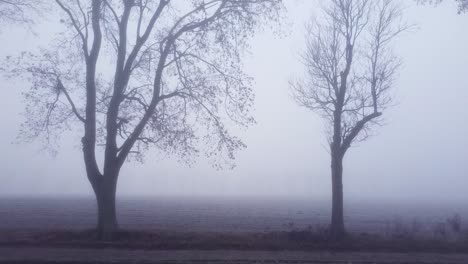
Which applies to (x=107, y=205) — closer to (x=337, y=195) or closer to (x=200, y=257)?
(x=200, y=257)

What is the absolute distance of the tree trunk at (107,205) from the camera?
21766 mm

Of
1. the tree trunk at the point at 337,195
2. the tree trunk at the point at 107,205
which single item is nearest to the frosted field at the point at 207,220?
the tree trunk at the point at 337,195

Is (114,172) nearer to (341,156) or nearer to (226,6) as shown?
(226,6)

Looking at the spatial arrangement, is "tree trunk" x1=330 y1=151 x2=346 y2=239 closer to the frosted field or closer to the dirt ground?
the frosted field

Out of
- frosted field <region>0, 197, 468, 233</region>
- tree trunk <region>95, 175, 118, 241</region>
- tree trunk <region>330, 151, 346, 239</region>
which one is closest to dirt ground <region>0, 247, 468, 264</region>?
tree trunk <region>95, 175, 118, 241</region>

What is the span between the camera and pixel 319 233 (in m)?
23.4

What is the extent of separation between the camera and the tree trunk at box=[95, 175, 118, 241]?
21766mm

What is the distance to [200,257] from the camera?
16.6 m

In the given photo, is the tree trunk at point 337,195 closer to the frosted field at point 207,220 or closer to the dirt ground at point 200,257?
the frosted field at point 207,220

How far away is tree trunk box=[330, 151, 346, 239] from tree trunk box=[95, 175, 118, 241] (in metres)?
9.64

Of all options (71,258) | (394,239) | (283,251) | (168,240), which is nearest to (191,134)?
(168,240)

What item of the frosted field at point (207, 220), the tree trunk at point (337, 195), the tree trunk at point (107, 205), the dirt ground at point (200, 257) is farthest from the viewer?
the frosted field at point (207, 220)

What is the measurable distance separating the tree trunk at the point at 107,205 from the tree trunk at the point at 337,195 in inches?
380

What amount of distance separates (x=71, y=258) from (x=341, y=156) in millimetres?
13861
